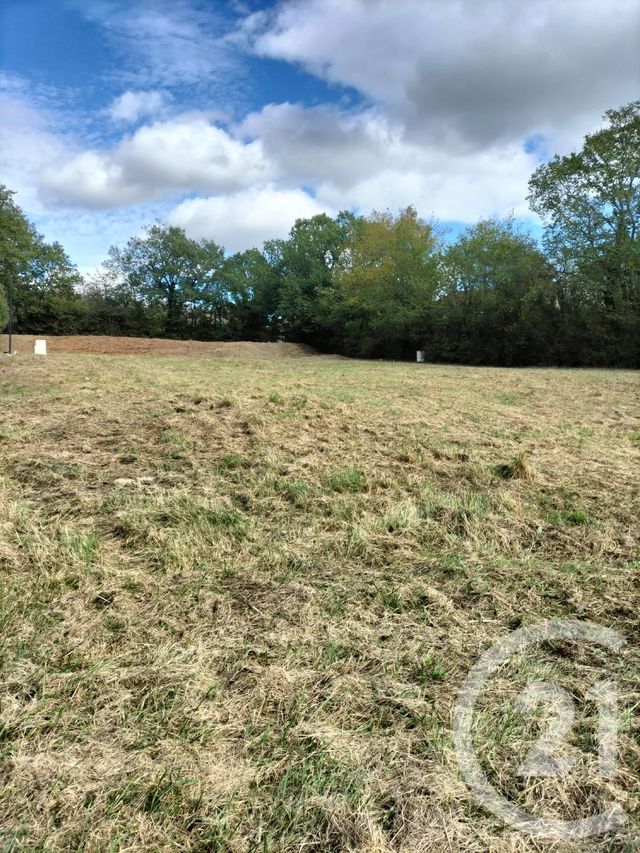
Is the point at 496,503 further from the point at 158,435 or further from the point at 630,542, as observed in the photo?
the point at 158,435

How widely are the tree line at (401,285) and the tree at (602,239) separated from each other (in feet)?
0.13

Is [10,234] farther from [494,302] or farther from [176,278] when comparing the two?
[494,302]

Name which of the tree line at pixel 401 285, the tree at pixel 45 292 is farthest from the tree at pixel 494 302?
the tree at pixel 45 292

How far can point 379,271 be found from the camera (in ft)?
79.9

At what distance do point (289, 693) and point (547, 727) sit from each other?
0.89 metres

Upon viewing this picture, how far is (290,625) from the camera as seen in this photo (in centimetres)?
224

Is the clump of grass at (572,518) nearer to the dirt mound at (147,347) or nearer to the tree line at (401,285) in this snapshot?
the tree line at (401,285)

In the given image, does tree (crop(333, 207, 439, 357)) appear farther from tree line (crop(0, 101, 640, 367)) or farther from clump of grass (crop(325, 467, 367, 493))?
clump of grass (crop(325, 467, 367, 493))

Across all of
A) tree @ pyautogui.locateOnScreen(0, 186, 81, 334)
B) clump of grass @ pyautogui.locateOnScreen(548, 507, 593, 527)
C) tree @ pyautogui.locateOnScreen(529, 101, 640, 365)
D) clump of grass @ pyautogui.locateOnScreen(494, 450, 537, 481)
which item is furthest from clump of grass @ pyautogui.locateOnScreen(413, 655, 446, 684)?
tree @ pyautogui.locateOnScreen(0, 186, 81, 334)

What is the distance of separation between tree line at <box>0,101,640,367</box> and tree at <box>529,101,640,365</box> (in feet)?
0.13

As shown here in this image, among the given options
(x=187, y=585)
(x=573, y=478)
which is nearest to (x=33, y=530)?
(x=187, y=585)

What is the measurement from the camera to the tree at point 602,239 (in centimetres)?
1722

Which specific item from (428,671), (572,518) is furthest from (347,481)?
(428,671)

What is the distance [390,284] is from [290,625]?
77.9ft
